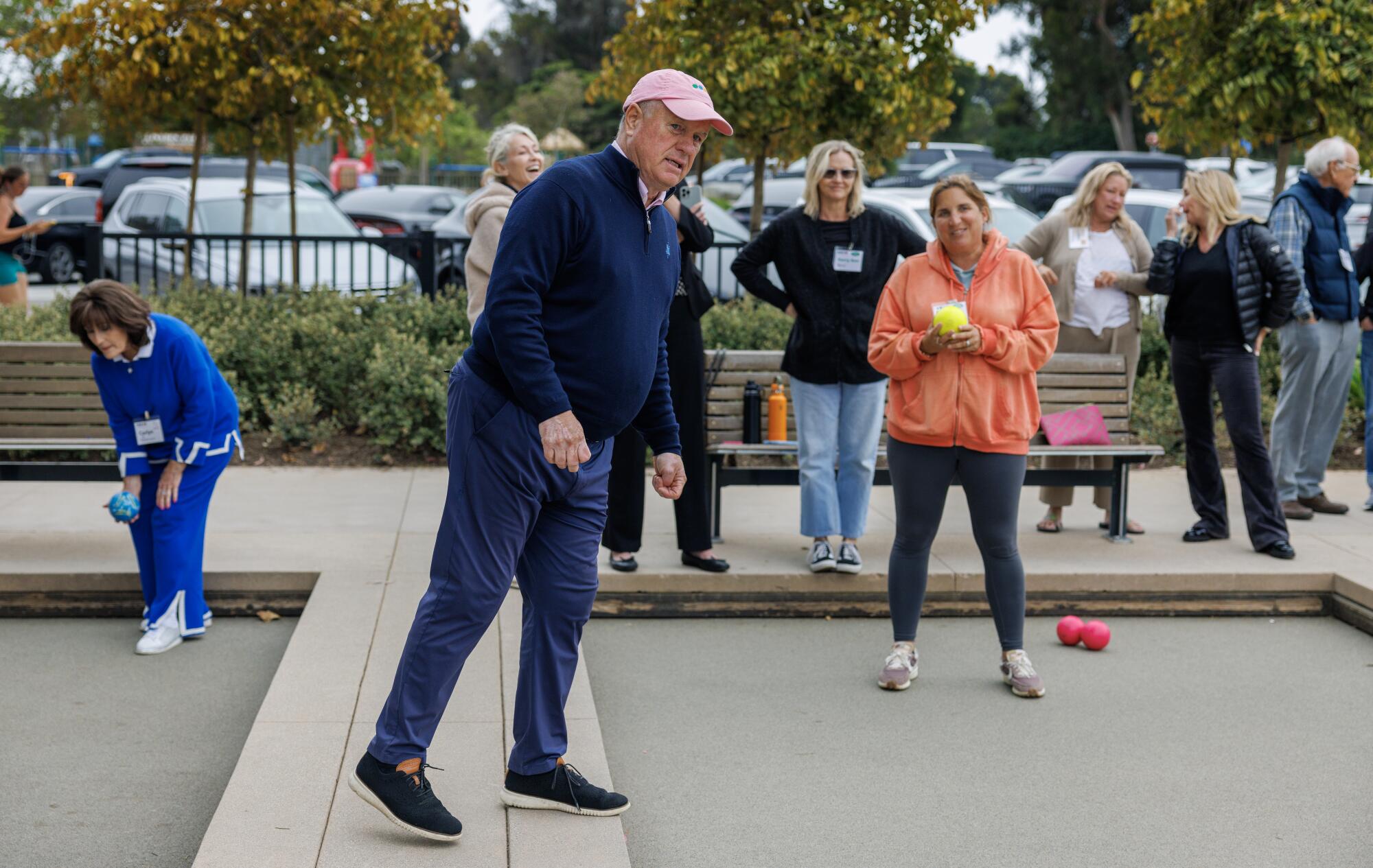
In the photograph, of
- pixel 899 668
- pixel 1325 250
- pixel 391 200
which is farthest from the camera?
pixel 391 200

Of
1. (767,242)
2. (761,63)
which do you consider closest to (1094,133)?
(761,63)

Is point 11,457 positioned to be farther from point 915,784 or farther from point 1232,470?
point 1232,470

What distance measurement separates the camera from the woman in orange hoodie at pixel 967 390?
4.94 meters

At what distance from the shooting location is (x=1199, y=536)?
6.96 m

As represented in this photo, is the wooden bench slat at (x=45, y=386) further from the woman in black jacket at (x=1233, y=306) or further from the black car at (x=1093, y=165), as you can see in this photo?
the black car at (x=1093, y=165)

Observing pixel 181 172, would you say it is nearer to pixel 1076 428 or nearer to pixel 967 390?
pixel 1076 428

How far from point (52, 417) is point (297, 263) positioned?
161 inches

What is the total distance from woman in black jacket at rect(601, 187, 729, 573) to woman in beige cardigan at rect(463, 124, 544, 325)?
2.09 ft

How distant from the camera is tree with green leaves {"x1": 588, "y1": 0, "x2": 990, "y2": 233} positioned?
10.4 m

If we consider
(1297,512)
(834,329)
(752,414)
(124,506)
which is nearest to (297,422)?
(752,414)

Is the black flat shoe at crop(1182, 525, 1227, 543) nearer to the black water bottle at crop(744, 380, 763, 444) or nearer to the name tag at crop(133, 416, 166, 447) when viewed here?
the black water bottle at crop(744, 380, 763, 444)

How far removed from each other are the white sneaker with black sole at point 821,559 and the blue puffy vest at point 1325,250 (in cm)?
321

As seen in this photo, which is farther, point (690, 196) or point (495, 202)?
point (690, 196)

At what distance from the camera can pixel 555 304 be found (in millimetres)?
3492
